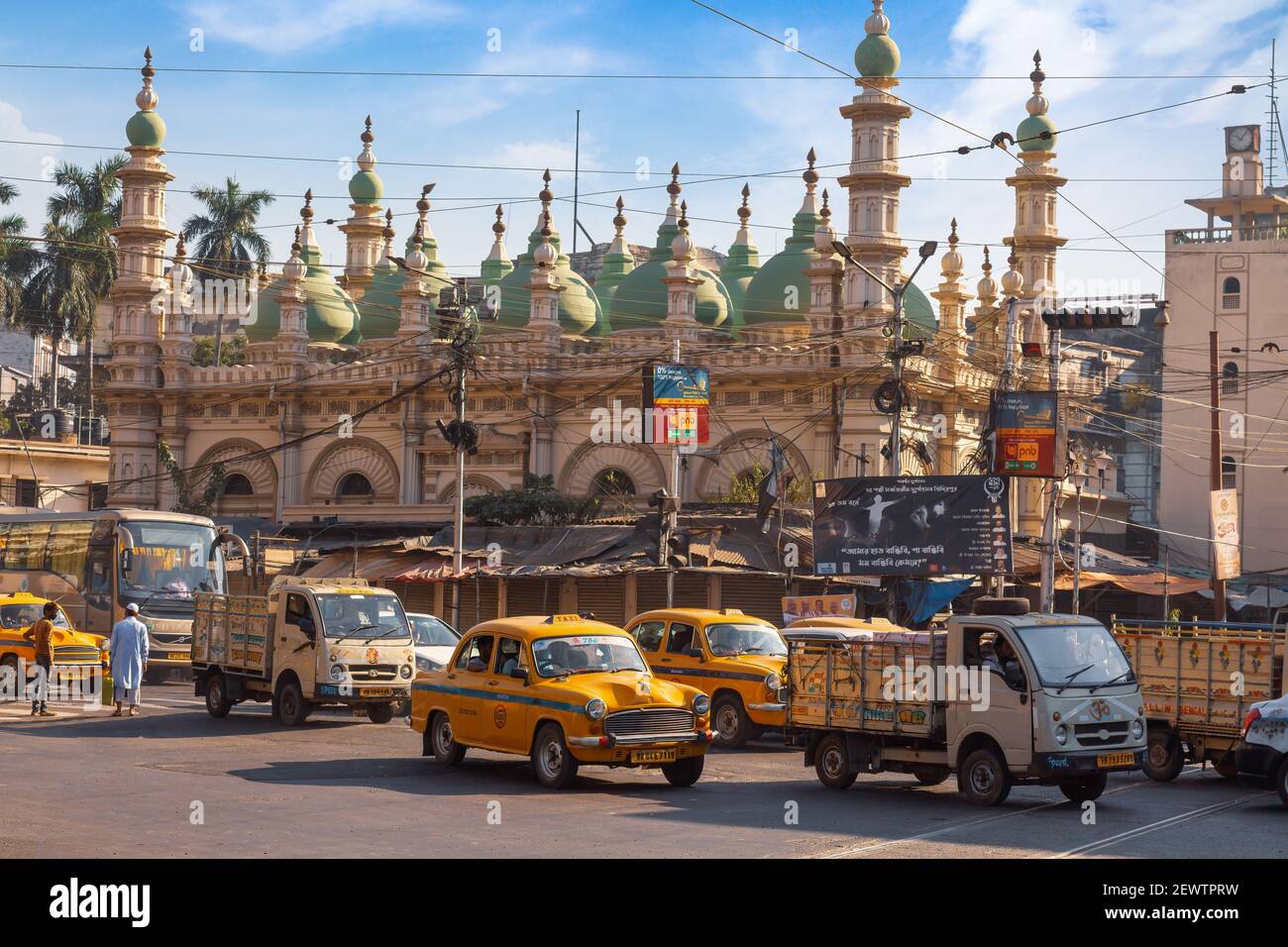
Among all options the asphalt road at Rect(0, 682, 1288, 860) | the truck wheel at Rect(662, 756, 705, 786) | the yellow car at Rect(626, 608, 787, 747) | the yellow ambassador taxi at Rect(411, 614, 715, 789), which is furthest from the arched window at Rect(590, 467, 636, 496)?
the truck wheel at Rect(662, 756, 705, 786)

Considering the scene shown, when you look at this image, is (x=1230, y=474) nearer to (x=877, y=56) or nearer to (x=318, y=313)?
(x=877, y=56)

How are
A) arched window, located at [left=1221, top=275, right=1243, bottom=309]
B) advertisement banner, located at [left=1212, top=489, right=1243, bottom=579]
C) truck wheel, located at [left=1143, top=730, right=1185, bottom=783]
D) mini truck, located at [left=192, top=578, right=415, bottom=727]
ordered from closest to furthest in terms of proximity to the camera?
1. truck wheel, located at [left=1143, top=730, right=1185, bottom=783]
2. mini truck, located at [left=192, top=578, right=415, bottom=727]
3. advertisement banner, located at [left=1212, top=489, right=1243, bottom=579]
4. arched window, located at [left=1221, top=275, right=1243, bottom=309]

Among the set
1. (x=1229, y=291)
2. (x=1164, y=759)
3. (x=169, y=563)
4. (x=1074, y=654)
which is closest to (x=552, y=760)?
(x=1074, y=654)

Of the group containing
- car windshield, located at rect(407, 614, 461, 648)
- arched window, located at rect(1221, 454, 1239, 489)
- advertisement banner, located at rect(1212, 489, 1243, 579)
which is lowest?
car windshield, located at rect(407, 614, 461, 648)

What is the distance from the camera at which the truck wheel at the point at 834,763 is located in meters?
16.8

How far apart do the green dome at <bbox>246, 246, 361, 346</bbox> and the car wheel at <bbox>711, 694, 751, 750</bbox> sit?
37.6 meters

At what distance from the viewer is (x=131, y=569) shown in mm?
30844

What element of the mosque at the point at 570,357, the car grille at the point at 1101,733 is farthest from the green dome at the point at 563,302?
the car grille at the point at 1101,733

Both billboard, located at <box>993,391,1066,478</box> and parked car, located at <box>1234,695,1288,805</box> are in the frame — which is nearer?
parked car, located at <box>1234,695,1288,805</box>

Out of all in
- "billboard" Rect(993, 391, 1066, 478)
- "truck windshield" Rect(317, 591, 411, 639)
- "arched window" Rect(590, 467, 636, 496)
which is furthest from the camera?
"arched window" Rect(590, 467, 636, 496)

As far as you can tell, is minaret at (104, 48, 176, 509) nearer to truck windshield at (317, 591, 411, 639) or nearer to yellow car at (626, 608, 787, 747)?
truck windshield at (317, 591, 411, 639)

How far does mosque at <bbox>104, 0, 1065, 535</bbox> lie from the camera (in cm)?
4366

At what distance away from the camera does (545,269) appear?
48.7 metres

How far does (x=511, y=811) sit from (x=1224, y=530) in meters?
20.8
